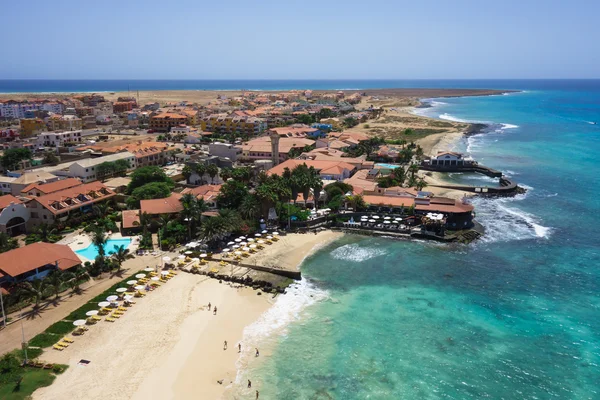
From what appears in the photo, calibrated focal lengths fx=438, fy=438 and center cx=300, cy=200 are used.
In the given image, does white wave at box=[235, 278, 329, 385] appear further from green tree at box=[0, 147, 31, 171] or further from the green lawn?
green tree at box=[0, 147, 31, 171]

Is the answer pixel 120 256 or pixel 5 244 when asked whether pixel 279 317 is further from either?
pixel 5 244

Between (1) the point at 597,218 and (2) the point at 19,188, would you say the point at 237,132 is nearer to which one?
(2) the point at 19,188

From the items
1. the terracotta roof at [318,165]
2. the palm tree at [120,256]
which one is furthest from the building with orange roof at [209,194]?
the terracotta roof at [318,165]

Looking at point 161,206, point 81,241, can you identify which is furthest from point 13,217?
point 161,206

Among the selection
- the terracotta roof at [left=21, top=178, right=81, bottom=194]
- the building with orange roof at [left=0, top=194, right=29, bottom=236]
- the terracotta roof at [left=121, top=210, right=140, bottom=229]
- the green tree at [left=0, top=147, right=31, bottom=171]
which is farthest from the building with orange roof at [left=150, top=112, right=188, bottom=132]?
the terracotta roof at [left=121, top=210, right=140, bottom=229]

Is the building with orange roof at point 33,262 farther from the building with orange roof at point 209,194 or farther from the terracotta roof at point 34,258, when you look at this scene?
the building with orange roof at point 209,194
